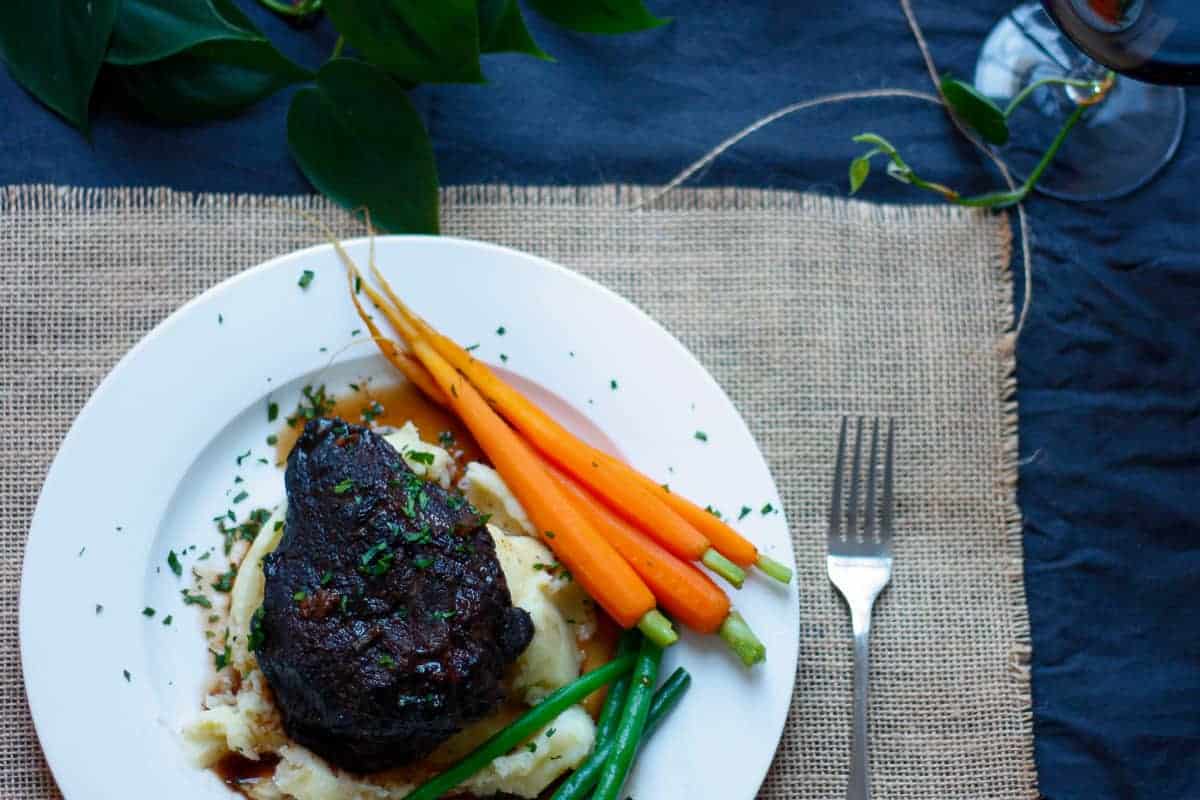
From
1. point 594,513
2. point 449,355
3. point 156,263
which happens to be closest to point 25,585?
point 156,263

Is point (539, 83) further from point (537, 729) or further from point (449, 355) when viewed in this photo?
point (537, 729)

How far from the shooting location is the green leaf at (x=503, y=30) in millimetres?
3422

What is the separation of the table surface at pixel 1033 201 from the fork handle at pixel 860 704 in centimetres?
64

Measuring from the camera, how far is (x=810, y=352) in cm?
369

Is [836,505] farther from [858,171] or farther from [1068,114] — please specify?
[1068,114]

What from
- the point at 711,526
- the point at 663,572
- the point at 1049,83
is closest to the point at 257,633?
the point at 663,572

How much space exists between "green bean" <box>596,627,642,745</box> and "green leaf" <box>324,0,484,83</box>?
5.97ft

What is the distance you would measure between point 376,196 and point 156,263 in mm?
766

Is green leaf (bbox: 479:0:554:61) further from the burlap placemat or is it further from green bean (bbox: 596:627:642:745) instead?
green bean (bbox: 596:627:642:745)

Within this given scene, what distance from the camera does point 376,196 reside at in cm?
354

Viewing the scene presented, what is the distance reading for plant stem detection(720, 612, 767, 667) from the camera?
3150mm

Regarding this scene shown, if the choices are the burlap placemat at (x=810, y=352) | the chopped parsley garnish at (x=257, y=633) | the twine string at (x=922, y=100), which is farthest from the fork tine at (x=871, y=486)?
the chopped parsley garnish at (x=257, y=633)

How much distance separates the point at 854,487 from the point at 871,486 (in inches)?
2.3

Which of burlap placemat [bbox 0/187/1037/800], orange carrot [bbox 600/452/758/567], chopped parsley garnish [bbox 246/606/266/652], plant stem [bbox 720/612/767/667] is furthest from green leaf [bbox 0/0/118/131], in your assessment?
plant stem [bbox 720/612/767/667]
